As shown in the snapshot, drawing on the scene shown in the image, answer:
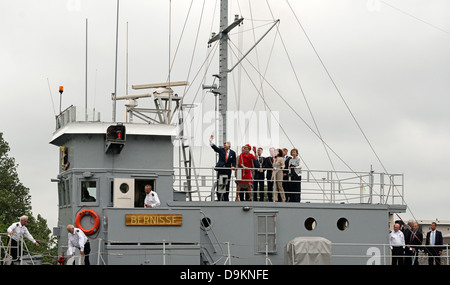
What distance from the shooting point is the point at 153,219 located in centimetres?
2289

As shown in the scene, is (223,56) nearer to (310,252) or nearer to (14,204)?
(310,252)

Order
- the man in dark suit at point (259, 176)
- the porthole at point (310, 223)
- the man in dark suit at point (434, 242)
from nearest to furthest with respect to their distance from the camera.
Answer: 1. the man in dark suit at point (434, 242)
2. the porthole at point (310, 223)
3. the man in dark suit at point (259, 176)

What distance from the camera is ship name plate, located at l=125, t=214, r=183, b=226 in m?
22.8

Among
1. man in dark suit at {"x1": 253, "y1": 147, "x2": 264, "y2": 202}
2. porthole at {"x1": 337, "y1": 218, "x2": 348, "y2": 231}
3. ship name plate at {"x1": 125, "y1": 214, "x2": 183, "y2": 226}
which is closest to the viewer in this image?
ship name plate at {"x1": 125, "y1": 214, "x2": 183, "y2": 226}

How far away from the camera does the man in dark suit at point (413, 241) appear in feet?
82.7

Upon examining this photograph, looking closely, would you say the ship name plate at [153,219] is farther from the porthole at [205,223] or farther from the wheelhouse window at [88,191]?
the wheelhouse window at [88,191]

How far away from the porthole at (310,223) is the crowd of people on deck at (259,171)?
891 millimetres

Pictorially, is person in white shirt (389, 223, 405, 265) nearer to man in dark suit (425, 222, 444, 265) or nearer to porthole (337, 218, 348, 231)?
man in dark suit (425, 222, 444, 265)

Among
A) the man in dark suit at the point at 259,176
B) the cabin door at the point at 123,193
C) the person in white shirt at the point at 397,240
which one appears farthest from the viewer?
the man in dark suit at the point at 259,176

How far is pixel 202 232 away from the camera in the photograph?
80.3 feet

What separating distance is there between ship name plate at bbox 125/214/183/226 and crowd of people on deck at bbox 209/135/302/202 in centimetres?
235

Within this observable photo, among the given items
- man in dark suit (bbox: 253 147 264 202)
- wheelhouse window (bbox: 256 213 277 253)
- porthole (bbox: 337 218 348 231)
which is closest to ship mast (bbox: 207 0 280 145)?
man in dark suit (bbox: 253 147 264 202)

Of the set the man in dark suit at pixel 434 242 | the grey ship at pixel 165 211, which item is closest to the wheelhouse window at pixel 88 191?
the grey ship at pixel 165 211

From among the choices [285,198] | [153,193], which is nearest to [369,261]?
[285,198]
